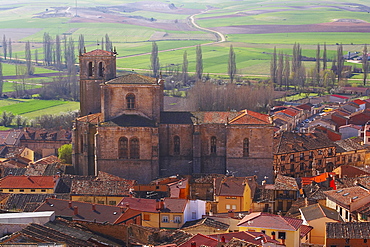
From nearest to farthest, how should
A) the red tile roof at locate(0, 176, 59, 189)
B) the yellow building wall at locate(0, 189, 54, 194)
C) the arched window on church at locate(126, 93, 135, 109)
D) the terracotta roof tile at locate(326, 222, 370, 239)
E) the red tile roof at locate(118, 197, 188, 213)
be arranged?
the terracotta roof tile at locate(326, 222, 370, 239)
the red tile roof at locate(118, 197, 188, 213)
the yellow building wall at locate(0, 189, 54, 194)
the red tile roof at locate(0, 176, 59, 189)
the arched window on church at locate(126, 93, 135, 109)

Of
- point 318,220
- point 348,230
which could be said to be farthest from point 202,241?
point 318,220

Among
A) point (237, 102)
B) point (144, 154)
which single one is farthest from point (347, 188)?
point (237, 102)

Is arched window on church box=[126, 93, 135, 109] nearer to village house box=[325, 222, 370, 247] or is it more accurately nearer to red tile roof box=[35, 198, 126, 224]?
red tile roof box=[35, 198, 126, 224]

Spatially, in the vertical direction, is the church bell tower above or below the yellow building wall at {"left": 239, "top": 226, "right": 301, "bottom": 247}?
above

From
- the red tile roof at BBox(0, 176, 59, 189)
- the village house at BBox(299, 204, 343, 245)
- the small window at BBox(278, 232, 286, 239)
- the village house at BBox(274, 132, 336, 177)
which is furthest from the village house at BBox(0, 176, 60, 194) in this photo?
the small window at BBox(278, 232, 286, 239)

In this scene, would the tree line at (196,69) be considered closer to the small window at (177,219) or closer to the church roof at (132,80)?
the church roof at (132,80)

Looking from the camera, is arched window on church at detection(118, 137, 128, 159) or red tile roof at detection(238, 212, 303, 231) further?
arched window on church at detection(118, 137, 128, 159)

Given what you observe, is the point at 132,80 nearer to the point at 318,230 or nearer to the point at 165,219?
the point at 165,219

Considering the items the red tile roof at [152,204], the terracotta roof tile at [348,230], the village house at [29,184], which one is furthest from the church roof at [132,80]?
the terracotta roof tile at [348,230]
